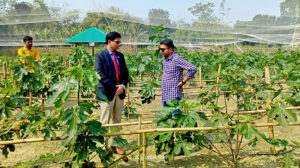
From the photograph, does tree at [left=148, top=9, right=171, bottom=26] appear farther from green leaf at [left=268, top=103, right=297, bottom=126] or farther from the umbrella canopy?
green leaf at [left=268, top=103, right=297, bottom=126]

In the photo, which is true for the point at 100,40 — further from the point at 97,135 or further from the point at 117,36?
the point at 97,135

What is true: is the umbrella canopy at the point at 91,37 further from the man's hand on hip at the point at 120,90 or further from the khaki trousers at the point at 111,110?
the man's hand on hip at the point at 120,90

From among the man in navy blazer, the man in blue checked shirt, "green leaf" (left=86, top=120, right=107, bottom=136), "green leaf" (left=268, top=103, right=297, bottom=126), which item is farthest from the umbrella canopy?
"green leaf" (left=268, top=103, right=297, bottom=126)

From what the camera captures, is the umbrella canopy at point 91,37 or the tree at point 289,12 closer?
the umbrella canopy at point 91,37

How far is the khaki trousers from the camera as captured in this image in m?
2.96

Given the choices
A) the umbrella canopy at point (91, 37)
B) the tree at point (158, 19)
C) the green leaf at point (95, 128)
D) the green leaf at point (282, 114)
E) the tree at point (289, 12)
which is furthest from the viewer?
the tree at point (158, 19)

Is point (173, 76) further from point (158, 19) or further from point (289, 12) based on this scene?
point (289, 12)

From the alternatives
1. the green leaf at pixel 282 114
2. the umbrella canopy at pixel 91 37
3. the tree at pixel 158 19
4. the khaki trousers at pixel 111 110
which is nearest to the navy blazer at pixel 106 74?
the khaki trousers at pixel 111 110

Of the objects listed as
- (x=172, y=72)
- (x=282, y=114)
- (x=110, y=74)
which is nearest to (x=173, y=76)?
(x=172, y=72)

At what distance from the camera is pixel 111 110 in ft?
10.1

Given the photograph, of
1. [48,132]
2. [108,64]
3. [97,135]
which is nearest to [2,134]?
[48,132]

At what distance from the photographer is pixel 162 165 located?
293 cm

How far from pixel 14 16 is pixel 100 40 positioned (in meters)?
5.16

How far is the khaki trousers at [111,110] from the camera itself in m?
2.96
